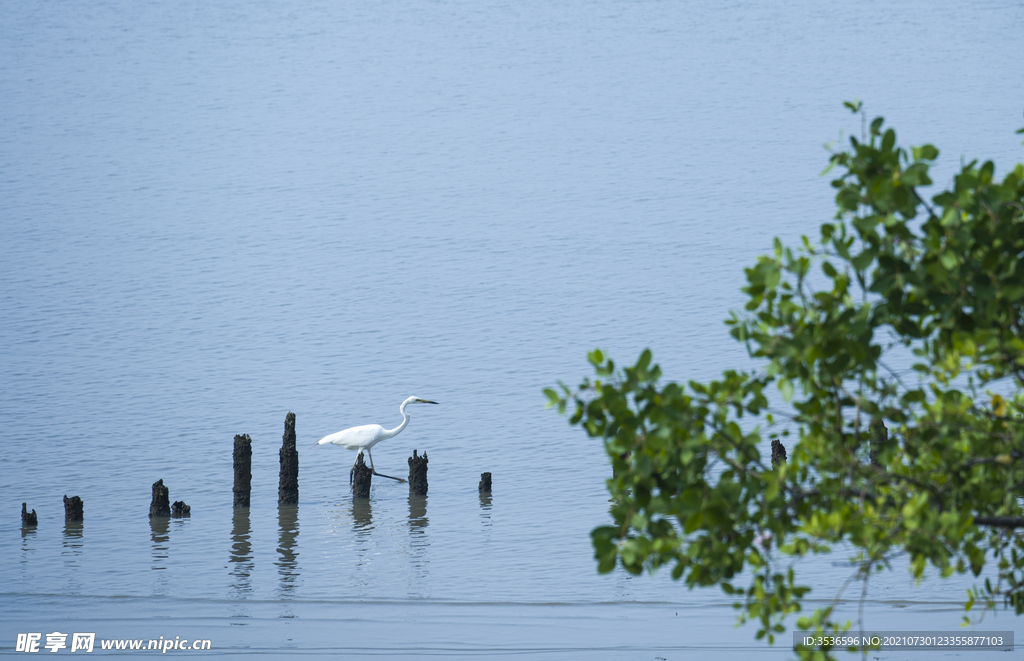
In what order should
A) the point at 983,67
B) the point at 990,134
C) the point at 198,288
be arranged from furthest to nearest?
1. the point at 983,67
2. the point at 990,134
3. the point at 198,288

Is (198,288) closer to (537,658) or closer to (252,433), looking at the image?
(252,433)

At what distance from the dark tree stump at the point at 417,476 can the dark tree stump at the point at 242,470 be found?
12.1 ft

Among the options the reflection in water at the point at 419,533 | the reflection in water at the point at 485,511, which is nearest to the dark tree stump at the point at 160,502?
the reflection in water at the point at 419,533

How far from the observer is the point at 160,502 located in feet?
78.4

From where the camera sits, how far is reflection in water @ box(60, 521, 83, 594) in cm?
1842

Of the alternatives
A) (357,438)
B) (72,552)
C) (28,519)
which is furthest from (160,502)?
(357,438)

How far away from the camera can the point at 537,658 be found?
13.2m

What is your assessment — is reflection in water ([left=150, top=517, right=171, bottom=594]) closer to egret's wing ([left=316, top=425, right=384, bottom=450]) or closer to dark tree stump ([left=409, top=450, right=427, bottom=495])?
egret's wing ([left=316, top=425, right=384, bottom=450])

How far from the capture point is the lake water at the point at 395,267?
17.4 meters

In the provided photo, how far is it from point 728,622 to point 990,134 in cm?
7360

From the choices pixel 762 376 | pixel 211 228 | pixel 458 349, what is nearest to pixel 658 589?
pixel 762 376

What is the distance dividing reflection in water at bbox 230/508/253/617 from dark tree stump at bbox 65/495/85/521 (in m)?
3.21

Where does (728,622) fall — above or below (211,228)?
below

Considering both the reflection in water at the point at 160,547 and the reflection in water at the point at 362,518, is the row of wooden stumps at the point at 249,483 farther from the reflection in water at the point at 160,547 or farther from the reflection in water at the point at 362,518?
the reflection in water at the point at 160,547
